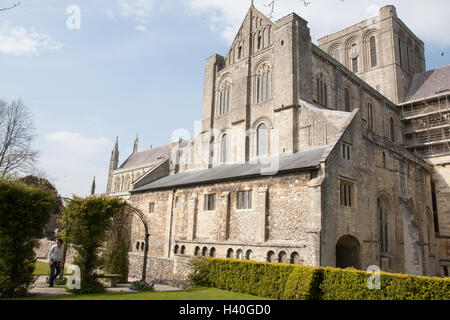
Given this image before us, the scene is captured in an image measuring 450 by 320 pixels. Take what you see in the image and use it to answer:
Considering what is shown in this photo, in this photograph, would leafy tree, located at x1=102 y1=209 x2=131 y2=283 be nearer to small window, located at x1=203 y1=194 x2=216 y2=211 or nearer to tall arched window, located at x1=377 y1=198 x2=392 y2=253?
small window, located at x1=203 y1=194 x2=216 y2=211

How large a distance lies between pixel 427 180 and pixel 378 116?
7480mm

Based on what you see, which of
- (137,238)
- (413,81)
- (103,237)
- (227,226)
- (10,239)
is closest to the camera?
(10,239)

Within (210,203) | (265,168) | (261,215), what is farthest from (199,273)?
(265,168)

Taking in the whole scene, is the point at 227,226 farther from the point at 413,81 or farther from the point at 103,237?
the point at 413,81

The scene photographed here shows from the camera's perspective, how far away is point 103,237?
14047mm

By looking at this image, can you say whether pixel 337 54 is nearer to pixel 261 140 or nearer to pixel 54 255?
pixel 261 140

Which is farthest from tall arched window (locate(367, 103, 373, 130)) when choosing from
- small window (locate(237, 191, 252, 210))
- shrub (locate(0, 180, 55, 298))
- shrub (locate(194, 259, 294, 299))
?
shrub (locate(0, 180, 55, 298))

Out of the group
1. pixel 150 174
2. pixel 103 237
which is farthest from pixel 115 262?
pixel 150 174

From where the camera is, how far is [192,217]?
75.9 ft

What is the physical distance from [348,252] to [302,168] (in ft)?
19.2

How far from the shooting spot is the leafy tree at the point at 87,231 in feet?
43.4

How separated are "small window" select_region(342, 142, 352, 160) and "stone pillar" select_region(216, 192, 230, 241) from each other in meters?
7.37

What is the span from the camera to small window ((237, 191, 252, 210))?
65.3ft
